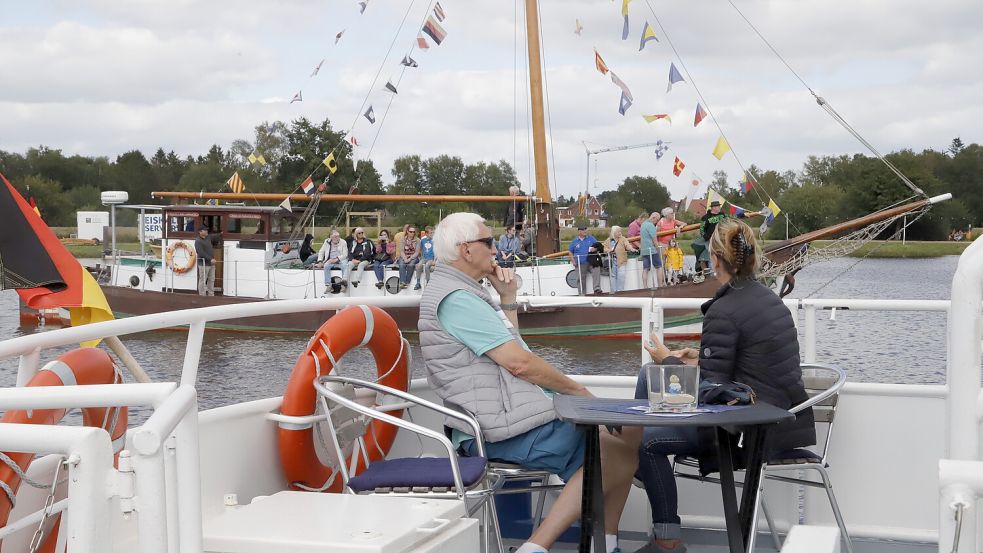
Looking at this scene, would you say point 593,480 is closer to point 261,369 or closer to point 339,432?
point 339,432

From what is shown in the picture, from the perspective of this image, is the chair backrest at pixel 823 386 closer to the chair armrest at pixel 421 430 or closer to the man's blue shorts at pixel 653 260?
the chair armrest at pixel 421 430

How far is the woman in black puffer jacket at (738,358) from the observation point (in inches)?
119

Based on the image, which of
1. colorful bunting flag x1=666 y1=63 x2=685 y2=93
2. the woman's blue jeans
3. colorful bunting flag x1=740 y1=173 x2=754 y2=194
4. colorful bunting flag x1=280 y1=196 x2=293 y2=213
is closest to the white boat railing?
the woman's blue jeans

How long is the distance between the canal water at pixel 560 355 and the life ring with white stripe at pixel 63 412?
11422mm

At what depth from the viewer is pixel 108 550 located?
4.26ft

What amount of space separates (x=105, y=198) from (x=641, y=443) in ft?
67.0

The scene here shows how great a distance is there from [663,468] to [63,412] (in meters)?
1.72

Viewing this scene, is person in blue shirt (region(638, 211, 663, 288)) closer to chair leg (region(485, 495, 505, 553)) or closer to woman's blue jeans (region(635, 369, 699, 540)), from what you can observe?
woman's blue jeans (region(635, 369, 699, 540))

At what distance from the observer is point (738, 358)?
3.06m

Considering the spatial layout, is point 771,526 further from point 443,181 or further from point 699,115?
point 443,181

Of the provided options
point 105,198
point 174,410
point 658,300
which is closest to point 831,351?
point 105,198

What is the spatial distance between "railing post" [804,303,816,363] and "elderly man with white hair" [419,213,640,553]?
886 mm

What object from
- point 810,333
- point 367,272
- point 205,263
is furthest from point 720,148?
point 810,333

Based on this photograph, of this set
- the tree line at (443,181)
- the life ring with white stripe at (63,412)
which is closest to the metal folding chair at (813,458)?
the life ring with white stripe at (63,412)
